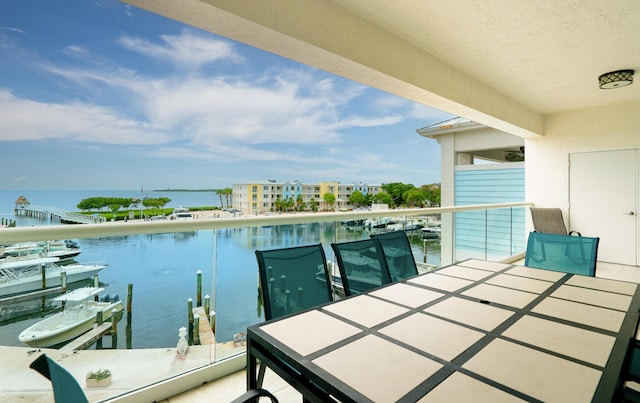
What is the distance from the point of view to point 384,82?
10.7 feet

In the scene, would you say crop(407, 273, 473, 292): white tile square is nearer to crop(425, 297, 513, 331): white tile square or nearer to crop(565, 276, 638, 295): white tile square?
crop(425, 297, 513, 331): white tile square

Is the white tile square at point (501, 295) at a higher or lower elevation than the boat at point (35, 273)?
lower

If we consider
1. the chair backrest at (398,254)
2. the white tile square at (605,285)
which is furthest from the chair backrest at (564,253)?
the chair backrest at (398,254)

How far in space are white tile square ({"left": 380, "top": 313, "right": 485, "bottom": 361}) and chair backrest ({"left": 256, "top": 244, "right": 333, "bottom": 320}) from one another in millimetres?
664

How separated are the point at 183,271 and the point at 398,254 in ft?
5.13

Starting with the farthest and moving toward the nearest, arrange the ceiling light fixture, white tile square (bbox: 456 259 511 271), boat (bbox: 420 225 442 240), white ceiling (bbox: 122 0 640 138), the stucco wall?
1. the stucco wall
2. boat (bbox: 420 225 442 240)
3. the ceiling light fixture
4. white tile square (bbox: 456 259 511 271)
5. white ceiling (bbox: 122 0 640 138)

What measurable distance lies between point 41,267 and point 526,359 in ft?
7.27

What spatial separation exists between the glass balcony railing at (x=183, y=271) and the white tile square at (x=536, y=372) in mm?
1308

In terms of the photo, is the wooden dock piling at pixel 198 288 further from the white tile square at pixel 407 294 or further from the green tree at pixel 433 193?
the green tree at pixel 433 193

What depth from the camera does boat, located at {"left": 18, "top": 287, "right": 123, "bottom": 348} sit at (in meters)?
1.57

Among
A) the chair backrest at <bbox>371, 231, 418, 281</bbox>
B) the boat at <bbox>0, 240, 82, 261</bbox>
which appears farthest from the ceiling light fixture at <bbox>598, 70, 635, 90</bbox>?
the boat at <bbox>0, 240, 82, 261</bbox>

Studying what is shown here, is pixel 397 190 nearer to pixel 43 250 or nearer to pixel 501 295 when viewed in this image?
pixel 501 295

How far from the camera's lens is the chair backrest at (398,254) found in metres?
2.38

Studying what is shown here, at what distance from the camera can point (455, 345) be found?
1.15 m
